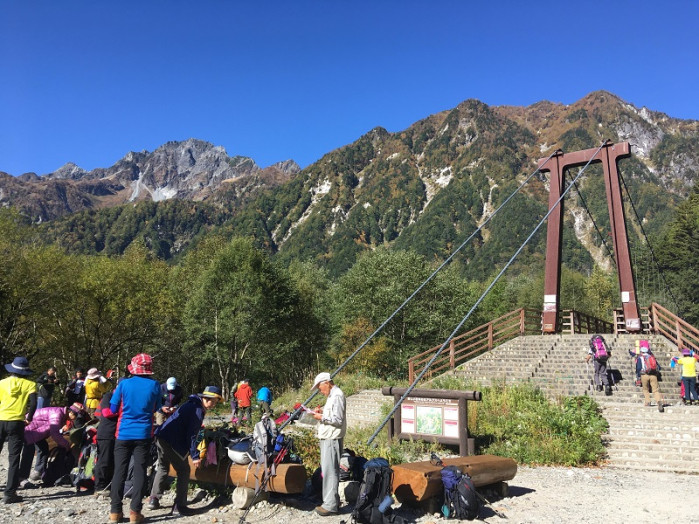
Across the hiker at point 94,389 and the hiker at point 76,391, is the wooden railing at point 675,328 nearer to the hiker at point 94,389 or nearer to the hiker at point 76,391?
the hiker at point 94,389

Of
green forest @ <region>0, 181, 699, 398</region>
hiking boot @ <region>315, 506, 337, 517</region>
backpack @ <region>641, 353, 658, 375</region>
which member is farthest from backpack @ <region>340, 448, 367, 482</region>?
green forest @ <region>0, 181, 699, 398</region>

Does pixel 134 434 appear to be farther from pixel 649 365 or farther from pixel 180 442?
pixel 649 365

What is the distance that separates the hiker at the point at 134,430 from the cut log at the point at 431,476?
9.64 ft

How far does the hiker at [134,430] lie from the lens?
520 cm

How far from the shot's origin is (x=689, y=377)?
13.2 meters

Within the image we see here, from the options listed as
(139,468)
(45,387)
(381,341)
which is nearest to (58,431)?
(45,387)

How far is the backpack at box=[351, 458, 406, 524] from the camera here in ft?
17.0

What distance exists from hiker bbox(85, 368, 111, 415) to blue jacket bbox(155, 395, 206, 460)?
10.9 ft

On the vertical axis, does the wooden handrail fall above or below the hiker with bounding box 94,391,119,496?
above

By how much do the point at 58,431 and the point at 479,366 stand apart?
15.0 m

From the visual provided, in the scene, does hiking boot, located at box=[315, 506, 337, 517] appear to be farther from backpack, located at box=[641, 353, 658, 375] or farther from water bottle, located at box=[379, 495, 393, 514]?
backpack, located at box=[641, 353, 658, 375]

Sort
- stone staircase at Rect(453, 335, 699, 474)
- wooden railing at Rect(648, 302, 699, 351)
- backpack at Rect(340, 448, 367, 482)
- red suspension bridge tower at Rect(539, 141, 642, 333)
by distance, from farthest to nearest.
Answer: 1. red suspension bridge tower at Rect(539, 141, 642, 333)
2. wooden railing at Rect(648, 302, 699, 351)
3. stone staircase at Rect(453, 335, 699, 474)
4. backpack at Rect(340, 448, 367, 482)

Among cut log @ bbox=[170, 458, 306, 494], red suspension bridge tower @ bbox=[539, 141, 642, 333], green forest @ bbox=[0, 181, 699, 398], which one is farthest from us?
green forest @ bbox=[0, 181, 699, 398]

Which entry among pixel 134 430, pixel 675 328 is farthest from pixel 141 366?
pixel 675 328
